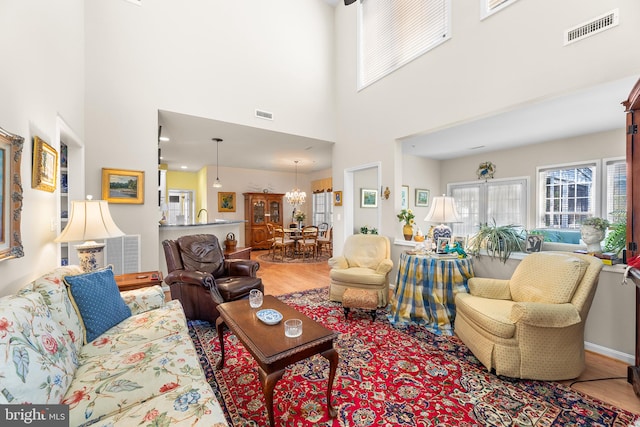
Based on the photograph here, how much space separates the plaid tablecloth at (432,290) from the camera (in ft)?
8.97

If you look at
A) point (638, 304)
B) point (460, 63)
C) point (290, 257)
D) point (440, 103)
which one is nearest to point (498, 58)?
point (460, 63)

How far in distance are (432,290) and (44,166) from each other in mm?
3589

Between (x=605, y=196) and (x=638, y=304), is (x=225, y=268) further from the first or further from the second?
(x=605, y=196)

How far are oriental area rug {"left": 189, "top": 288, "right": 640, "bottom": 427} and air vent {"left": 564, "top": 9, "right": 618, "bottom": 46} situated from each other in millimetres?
2936

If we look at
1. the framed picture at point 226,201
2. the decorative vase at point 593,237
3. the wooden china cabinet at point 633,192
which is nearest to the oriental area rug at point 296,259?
the framed picture at point 226,201

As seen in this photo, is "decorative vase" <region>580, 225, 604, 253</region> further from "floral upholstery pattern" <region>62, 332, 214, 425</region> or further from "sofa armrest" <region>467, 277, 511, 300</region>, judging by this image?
"floral upholstery pattern" <region>62, 332, 214, 425</region>

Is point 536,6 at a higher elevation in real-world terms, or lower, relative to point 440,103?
higher

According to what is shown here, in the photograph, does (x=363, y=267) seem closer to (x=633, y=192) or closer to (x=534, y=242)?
(x=534, y=242)

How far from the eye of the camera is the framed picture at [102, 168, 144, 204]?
3.43 metres

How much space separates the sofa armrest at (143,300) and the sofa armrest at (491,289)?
9.28 feet

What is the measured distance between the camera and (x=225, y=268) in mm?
3408

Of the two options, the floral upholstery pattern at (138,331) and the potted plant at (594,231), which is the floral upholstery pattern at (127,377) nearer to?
the floral upholstery pattern at (138,331)

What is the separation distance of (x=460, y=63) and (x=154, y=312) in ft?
14.0

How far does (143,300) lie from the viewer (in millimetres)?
2160
